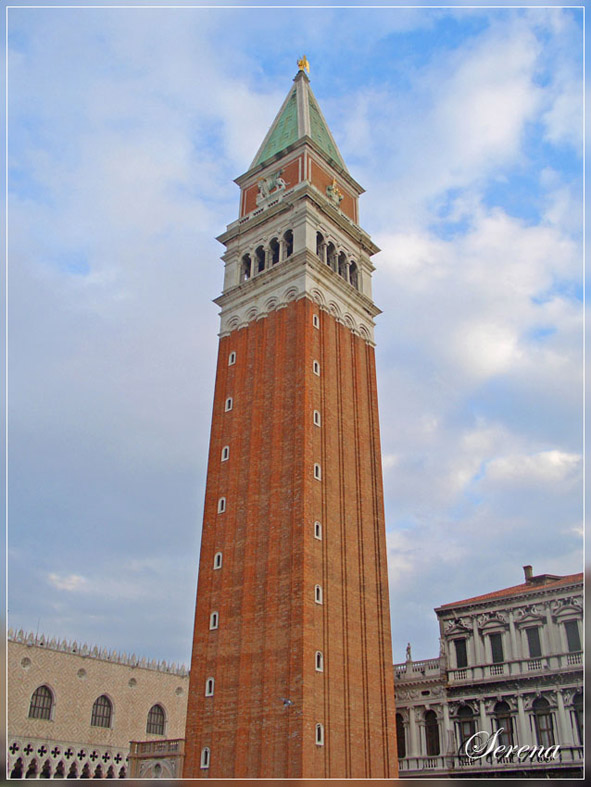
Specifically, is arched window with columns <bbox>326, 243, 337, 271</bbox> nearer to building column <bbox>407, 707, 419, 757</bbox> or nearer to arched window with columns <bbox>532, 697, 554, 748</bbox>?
building column <bbox>407, 707, 419, 757</bbox>

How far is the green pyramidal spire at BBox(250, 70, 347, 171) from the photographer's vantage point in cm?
5724

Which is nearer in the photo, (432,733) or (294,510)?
(294,510)

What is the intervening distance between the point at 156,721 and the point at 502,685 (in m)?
35.3

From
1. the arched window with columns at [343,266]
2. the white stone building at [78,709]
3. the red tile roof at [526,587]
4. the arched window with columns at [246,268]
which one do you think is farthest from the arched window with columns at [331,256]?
the white stone building at [78,709]

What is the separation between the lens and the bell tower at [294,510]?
116 ft

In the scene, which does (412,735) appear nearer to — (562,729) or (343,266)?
(562,729)

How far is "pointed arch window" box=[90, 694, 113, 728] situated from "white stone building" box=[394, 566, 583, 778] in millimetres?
27077

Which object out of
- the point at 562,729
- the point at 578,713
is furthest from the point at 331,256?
the point at 562,729

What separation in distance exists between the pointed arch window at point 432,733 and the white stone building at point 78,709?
62.4ft

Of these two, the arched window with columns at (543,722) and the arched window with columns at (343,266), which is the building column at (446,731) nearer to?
the arched window with columns at (543,722)

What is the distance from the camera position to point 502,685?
41188 mm

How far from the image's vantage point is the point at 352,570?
133 feet

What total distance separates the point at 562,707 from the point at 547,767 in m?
3.10

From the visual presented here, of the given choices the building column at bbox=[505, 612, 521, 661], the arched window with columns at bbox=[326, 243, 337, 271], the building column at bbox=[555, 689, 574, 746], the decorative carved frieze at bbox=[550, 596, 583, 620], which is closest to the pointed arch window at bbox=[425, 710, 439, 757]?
the building column at bbox=[505, 612, 521, 661]
